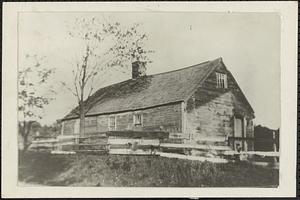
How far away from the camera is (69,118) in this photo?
2.63 meters

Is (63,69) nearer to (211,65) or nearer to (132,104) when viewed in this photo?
(132,104)

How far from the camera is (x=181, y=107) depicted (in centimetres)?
264

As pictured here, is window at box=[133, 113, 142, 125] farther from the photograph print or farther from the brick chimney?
the brick chimney

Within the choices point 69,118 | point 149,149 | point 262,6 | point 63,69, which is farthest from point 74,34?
point 262,6

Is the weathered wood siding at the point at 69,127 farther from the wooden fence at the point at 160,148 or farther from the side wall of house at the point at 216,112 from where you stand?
the side wall of house at the point at 216,112

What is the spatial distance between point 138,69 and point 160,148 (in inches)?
17.4

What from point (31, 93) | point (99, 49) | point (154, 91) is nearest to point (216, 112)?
point (154, 91)

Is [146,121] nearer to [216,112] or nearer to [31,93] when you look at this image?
[216,112]

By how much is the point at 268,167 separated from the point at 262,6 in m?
0.86

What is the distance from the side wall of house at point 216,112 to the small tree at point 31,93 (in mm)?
771

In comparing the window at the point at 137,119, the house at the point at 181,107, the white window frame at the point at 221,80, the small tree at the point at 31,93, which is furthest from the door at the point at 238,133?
the small tree at the point at 31,93

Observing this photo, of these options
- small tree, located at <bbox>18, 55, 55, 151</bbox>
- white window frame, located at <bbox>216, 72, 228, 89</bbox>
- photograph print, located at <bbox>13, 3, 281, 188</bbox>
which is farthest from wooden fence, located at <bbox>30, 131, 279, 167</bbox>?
white window frame, located at <bbox>216, 72, 228, 89</bbox>

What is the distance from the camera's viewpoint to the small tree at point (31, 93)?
8.58 ft

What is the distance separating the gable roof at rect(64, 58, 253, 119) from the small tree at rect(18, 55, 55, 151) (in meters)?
0.17
